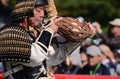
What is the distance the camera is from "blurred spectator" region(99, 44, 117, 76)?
10859mm

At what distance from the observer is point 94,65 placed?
11.0 m

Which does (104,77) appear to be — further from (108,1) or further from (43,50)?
(108,1)

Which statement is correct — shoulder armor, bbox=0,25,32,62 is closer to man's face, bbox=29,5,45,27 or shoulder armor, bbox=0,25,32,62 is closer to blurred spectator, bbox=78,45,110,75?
man's face, bbox=29,5,45,27

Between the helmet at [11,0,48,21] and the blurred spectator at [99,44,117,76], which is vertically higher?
the helmet at [11,0,48,21]

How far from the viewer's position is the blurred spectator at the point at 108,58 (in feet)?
35.6

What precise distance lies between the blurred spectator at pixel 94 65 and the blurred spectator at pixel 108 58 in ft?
0.31

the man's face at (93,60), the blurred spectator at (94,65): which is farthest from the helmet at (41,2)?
the man's face at (93,60)

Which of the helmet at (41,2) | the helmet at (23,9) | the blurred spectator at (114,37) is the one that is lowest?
the blurred spectator at (114,37)

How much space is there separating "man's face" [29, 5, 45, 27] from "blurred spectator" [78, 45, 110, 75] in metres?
3.59

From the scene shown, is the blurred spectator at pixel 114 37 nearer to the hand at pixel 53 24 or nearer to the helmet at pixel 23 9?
the hand at pixel 53 24

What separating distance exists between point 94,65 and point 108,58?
401mm

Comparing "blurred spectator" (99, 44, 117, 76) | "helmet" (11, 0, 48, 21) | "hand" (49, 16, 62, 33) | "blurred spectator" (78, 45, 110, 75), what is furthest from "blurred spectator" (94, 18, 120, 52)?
"helmet" (11, 0, 48, 21)

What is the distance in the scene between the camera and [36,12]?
24.0ft

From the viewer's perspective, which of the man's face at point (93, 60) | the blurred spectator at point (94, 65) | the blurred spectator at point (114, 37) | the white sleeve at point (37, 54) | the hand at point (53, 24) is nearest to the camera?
the white sleeve at point (37, 54)
